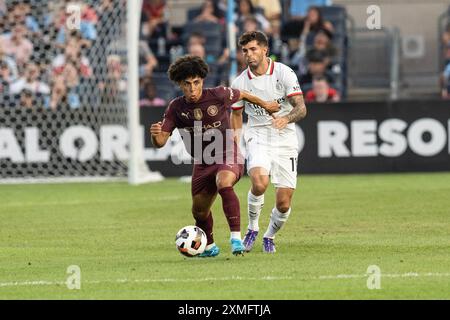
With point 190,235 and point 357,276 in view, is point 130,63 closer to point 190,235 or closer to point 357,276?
point 190,235

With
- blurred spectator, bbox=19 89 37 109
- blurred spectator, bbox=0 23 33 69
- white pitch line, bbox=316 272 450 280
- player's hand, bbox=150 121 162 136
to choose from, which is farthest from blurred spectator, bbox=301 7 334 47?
white pitch line, bbox=316 272 450 280

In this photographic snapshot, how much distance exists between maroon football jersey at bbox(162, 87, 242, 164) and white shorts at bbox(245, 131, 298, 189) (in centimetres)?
52

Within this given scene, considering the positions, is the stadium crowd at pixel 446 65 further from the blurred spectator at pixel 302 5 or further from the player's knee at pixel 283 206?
→ the player's knee at pixel 283 206

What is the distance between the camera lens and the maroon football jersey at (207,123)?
1108 centimetres

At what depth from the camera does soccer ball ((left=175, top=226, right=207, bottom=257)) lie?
35.7 ft

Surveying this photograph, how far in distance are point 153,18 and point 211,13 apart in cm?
117

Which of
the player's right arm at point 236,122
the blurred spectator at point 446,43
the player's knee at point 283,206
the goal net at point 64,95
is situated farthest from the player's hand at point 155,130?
the blurred spectator at point 446,43

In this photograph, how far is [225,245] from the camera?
1215 centimetres

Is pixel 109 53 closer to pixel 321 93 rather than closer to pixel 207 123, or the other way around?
pixel 321 93

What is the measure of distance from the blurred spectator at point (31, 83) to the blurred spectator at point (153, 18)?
3.51 metres

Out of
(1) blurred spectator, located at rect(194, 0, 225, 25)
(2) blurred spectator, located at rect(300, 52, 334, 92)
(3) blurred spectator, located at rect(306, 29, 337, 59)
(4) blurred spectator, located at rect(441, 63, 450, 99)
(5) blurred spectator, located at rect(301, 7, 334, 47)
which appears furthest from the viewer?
(1) blurred spectator, located at rect(194, 0, 225, 25)

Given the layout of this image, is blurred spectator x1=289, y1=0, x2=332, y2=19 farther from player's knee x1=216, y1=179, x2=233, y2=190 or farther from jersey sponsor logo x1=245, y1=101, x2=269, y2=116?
player's knee x1=216, y1=179, x2=233, y2=190

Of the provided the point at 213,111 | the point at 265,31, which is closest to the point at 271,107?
the point at 213,111
